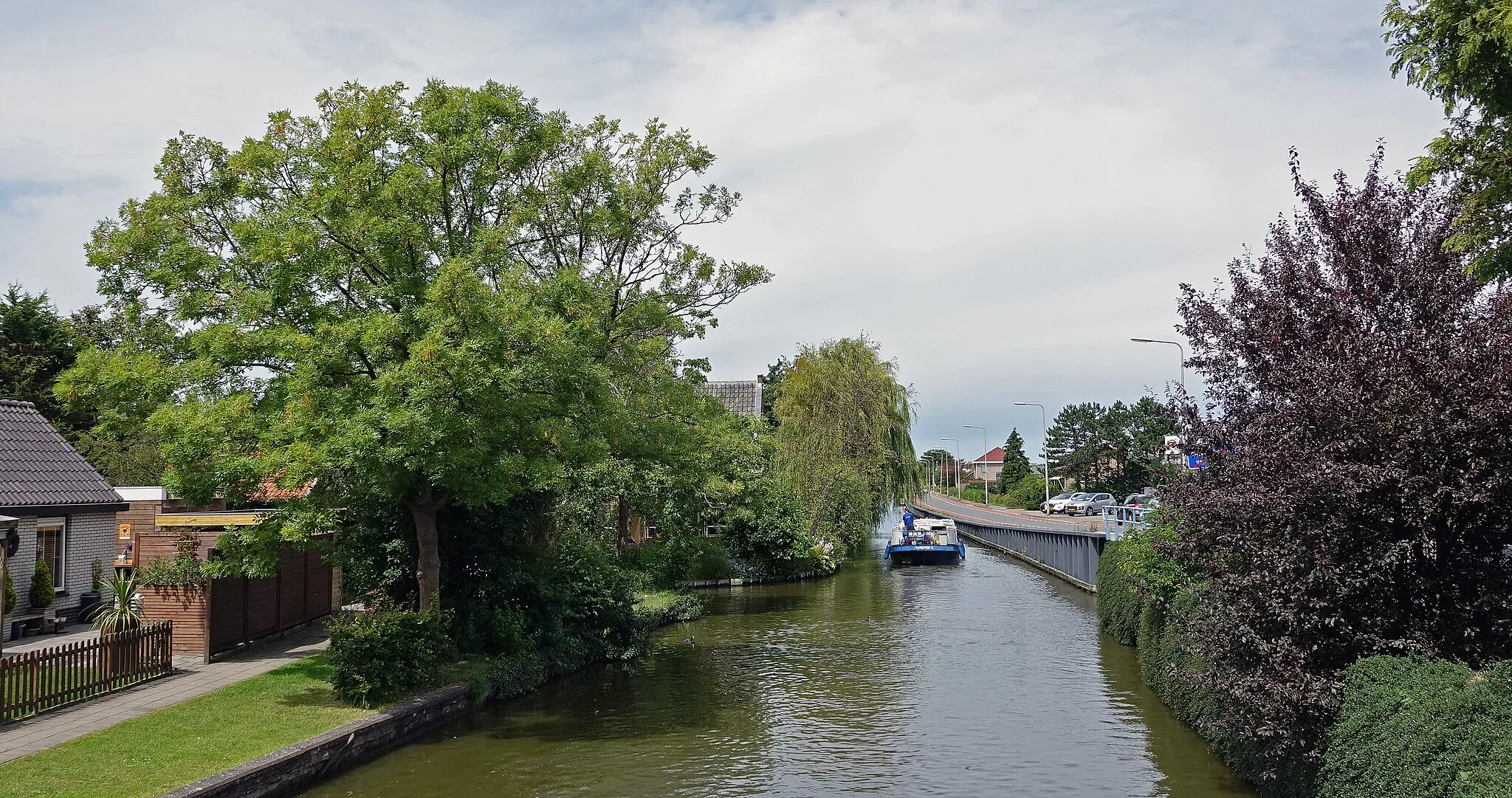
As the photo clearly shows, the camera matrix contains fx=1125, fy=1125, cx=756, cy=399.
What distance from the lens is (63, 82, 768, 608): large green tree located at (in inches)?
612

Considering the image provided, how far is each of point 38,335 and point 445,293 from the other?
33041 mm

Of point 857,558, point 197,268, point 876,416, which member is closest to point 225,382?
point 197,268

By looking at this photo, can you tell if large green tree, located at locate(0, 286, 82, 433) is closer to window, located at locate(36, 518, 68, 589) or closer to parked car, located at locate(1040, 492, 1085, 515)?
window, located at locate(36, 518, 68, 589)

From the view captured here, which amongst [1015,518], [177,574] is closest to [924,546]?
[1015,518]

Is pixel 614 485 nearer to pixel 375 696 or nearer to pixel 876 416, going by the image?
pixel 375 696

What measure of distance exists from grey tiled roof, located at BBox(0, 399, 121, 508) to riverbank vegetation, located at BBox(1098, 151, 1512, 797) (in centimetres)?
2101

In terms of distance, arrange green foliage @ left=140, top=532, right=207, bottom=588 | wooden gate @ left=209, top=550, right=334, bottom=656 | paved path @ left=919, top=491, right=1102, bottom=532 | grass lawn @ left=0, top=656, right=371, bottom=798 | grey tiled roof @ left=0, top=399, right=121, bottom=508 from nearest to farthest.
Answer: grass lawn @ left=0, top=656, right=371, bottom=798 < green foliage @ left=140, top=532, right=207, bottom=588 < wooden gate @ left=209, top=550, right=334, bottom=656 < grey tiled roof @ left=0, top=399, right=121, bottom=508 < paved path @ left=919, top=491, right=1102, bottom=532

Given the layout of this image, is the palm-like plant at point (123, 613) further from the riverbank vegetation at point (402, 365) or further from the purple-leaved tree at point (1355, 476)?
the purple-leaved tree at point (1355, 476)

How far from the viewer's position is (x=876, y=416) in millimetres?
50125

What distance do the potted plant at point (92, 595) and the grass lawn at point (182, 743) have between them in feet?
29.2

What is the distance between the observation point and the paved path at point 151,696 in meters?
13.3

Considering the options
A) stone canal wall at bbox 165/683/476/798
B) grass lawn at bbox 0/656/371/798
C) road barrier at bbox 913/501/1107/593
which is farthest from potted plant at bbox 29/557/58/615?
road barrier at bbox 913/501/1107/593

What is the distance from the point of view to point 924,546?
5138 cm

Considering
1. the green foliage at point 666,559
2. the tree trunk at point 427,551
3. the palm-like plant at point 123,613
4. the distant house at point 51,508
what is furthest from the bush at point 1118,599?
the distant house at point 51,508
